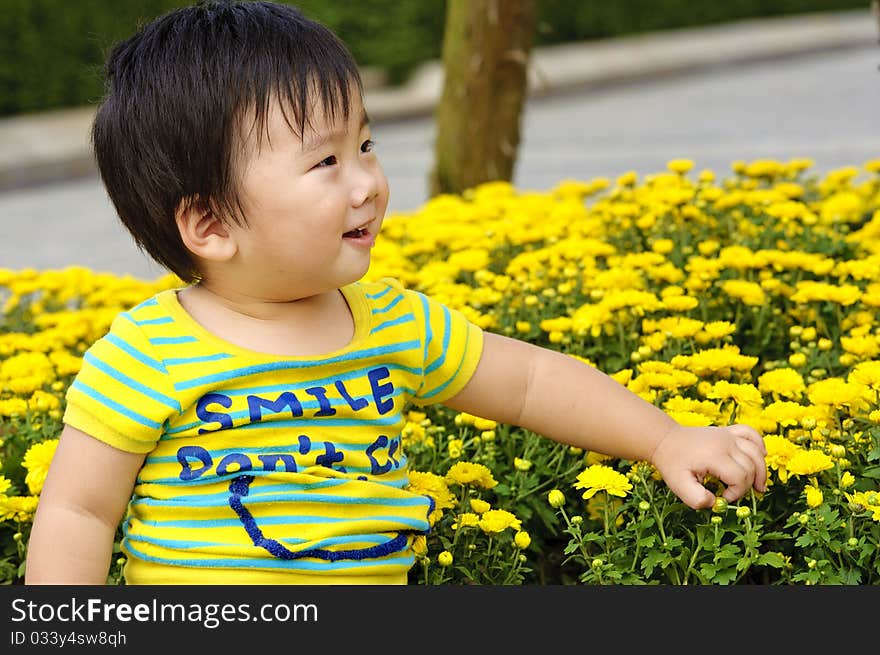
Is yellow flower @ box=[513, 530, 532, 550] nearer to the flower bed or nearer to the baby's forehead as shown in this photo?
the flower bed

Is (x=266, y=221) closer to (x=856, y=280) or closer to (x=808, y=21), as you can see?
(x=856, y=280)

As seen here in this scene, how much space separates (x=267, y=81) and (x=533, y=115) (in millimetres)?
11670

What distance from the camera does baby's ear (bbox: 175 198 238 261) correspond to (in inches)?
79.0

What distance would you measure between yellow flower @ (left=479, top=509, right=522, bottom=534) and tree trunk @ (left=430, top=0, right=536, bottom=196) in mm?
3076

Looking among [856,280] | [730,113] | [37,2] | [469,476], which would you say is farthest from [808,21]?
[469,476]

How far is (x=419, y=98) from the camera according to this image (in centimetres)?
1373

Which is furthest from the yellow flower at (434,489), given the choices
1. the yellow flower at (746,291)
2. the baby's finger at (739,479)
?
the yellow flower at (746,291)

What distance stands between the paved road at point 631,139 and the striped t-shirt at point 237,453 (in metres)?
5.64

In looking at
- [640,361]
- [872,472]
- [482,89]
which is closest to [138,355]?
[872,472]

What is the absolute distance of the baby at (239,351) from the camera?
76.9 inches

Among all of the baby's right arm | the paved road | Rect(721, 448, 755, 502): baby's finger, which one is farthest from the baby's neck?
the paved road

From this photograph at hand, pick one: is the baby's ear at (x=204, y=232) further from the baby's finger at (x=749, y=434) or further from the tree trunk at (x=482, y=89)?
the tree trunk at (x=482, y=89)

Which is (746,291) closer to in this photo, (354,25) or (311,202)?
(311,202)

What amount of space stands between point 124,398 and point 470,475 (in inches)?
26.2
